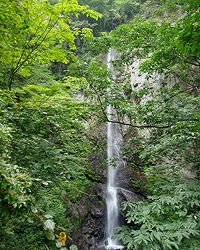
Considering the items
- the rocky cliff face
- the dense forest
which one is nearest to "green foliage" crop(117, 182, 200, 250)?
the dense forest

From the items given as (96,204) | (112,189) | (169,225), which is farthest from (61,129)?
(112,189)

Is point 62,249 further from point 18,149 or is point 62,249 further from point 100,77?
point 100,77

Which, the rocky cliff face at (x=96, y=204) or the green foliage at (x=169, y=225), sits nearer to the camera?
the green foliage at (x=169, y=225)

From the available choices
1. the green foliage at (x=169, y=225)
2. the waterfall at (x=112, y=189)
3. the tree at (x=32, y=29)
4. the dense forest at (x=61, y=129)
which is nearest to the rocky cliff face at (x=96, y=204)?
the waterfall at (x=112, y=189)

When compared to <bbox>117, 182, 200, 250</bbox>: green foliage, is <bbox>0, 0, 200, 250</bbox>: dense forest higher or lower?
higher

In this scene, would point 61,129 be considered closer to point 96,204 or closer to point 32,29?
point 32,29

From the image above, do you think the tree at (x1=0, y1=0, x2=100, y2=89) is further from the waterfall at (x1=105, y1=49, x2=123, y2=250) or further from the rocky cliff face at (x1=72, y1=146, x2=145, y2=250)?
the rocky cliff face at (x1=72, y1=146, x2=145, y2=250)

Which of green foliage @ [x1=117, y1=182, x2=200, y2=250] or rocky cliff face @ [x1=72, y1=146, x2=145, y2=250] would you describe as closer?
green foliage @ [x1=117, y1=182, x2=200, y2=250]

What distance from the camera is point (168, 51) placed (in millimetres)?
4270

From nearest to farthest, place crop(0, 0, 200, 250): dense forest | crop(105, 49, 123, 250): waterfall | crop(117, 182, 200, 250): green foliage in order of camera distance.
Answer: crop(0, 0, 200, 250): dense forest → crop(117, 182, 200, 250): green foliage → crop(105, 49, 123, 250): waterfall

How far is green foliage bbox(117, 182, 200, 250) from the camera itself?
3.16m

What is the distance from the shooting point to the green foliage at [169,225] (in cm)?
316

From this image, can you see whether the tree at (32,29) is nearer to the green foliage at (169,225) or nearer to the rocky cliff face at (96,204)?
the green foliage at (169,225)

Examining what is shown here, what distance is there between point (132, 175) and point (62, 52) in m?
6.83
